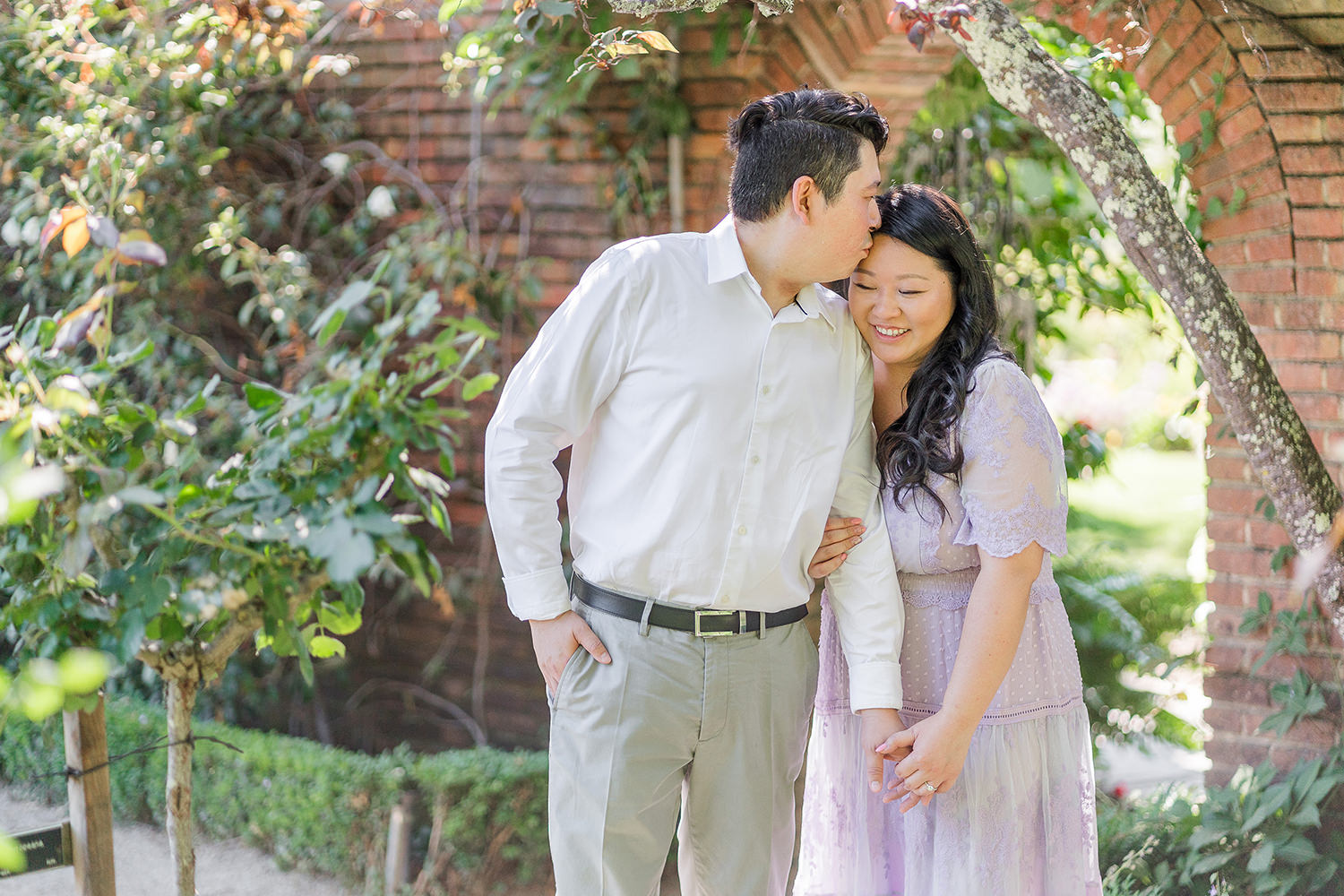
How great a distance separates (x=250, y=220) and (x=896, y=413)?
2.93m

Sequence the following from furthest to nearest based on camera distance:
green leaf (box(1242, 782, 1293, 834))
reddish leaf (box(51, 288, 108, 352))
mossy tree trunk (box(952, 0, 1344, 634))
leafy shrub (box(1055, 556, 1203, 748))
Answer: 1. leafy shrub (box(1055, 556, 1203, 748))
2. green leaf (box(1242, 782, 1293, 834))
3. mossy tree trunk (box(952, 0, 1344, 634))
4. reddish leaf (box(51, 288, 108, 352))

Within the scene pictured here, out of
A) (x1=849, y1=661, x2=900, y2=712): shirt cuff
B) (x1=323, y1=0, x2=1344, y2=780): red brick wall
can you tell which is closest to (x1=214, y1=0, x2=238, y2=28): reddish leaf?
(x1=323, y1=0, x2=1344, y2=780): red brick wall

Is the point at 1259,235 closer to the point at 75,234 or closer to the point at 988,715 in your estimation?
the point at 988,715

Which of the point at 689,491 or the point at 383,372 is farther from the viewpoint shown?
the point at 383,372

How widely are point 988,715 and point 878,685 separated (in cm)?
22

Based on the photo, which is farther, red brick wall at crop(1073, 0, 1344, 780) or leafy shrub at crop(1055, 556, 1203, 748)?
leafy shrub at crop(1055, 556, 1203, 748)

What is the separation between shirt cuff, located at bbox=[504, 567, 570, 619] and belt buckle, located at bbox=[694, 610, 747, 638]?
240 mm

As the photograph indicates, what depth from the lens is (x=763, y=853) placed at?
2.11 meters

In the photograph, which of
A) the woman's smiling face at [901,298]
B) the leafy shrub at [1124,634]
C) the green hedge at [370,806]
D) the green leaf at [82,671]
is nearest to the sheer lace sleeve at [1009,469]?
the woman's smiling face at [901,298]

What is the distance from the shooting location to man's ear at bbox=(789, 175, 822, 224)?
6.42 feet

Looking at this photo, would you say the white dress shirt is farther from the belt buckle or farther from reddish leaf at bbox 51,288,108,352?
reddish leaf at bbox 51,288,108,352

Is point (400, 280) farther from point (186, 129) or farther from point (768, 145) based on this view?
point (186, 129)

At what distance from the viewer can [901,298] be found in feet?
6.86

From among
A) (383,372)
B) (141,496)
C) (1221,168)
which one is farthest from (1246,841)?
(383,372)
